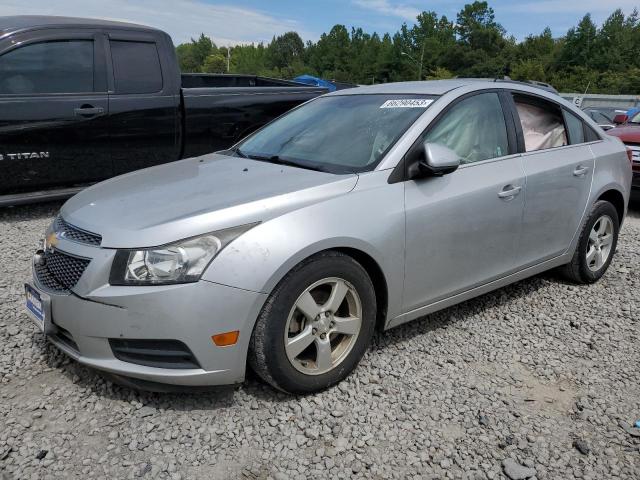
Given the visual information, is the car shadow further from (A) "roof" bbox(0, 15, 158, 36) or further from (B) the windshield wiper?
(A) "roof" bbox(0, 15, 158, 36)

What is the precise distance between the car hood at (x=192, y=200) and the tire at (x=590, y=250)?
2.28 metres

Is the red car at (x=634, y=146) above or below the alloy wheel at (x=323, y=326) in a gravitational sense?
above

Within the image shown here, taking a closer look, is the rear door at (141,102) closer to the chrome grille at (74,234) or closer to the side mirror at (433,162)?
the chrome grille at (74,234)

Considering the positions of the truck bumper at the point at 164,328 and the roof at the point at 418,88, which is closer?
the truck bumper at the point at 164,328

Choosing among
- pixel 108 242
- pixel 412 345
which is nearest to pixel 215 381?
pixel 108 242

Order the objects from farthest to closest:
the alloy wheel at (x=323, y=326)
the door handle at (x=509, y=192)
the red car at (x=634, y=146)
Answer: the red car at (x=634, y=146), the door handle at (x=509, y=192), the alloy wheel at (x=323, y=326)

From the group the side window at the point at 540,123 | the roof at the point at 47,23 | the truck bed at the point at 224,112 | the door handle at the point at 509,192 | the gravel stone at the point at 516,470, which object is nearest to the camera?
the gravel stone at the point at 516,470

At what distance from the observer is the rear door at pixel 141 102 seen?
5805mm

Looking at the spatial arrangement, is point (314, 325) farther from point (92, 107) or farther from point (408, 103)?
point (92, 107)

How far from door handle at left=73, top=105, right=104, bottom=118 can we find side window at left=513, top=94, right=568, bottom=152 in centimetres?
405

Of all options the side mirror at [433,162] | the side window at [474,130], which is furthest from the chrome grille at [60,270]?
the side window at [474,130]

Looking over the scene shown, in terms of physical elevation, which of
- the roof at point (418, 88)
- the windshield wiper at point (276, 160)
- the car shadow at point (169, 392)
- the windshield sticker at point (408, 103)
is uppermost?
the roof at point (418, 88)

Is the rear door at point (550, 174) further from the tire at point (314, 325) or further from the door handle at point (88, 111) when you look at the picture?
the door handle at point (88, 111)

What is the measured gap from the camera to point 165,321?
91.8 inches
